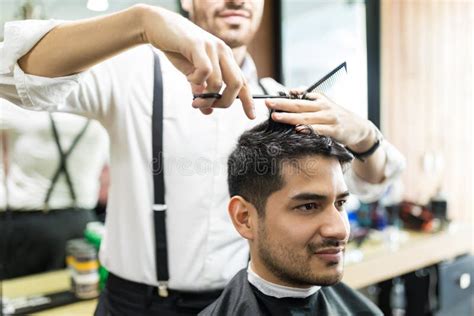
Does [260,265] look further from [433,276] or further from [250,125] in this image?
[433,276]

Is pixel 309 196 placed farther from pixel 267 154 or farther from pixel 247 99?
pixel 247 99

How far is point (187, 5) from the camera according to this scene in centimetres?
96

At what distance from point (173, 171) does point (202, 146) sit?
87 mm

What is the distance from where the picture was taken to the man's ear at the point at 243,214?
1005 mm

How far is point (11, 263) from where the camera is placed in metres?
1.65

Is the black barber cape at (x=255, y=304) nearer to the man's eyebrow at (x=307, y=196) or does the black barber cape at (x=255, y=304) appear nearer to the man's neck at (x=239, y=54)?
the man's eyebrow at (x=307, y=196)

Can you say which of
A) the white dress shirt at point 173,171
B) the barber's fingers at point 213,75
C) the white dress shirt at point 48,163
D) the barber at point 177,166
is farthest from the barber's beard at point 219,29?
the white dress shirt at point 48,163

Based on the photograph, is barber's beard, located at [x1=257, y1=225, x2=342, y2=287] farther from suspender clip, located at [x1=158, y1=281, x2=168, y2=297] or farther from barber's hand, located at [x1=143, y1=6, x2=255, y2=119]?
barber's hand, located at [x1=143, y1=6, x2=255, y2=119]

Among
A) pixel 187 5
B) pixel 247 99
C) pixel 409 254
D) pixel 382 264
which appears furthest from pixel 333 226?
pixel 409 254

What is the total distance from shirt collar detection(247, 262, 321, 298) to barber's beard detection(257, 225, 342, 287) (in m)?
0.04

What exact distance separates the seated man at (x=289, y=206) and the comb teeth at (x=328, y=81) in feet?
0.27

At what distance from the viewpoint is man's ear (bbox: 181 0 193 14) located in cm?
95

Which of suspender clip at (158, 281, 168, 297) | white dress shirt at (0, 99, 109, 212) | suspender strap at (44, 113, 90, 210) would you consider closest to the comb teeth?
suspender clip at (158, 281, 168, 297)

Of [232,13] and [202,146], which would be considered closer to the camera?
[232,13]
